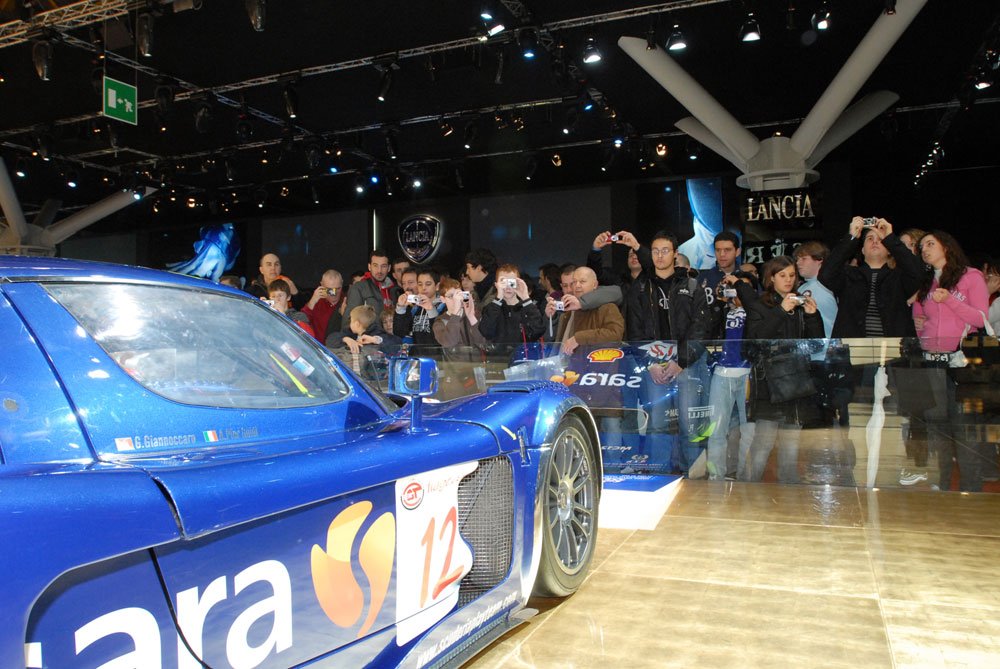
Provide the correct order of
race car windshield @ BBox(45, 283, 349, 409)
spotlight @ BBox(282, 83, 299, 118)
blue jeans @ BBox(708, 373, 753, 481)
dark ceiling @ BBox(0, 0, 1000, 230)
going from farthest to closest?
spotlight @ BBox(282, 83, 299, 118)
dark ceiling @ BBox(0, 0, 1000, 230)
blue jeans @ BBox(708, 373, 753, 481)
race car windshield @ BBox(45, 283, 349, 409)

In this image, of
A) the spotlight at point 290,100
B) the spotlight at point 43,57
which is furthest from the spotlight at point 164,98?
the spotlight at point 43,57

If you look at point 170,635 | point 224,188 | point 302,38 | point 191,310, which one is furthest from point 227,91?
point 170,635

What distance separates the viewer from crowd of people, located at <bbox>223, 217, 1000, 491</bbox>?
5.22m

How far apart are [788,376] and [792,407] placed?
21cm

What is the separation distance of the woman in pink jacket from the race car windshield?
4227mm

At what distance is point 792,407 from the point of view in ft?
17.5

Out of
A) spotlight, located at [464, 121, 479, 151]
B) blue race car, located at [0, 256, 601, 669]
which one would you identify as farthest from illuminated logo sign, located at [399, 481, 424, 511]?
spotlight, located at [464, 121, 479, 151]

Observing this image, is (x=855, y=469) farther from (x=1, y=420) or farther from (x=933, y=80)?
(x=933, y=80)

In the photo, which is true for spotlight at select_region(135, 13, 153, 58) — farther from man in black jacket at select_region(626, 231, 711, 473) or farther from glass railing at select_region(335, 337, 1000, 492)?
man in black jacket at select_region(626, 231, 711, 473)

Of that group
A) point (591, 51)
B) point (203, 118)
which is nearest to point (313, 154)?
point (203, 118)

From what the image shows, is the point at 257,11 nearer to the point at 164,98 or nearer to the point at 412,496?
the point at 164,98

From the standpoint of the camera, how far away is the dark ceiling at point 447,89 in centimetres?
963

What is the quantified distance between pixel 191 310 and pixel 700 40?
977cm

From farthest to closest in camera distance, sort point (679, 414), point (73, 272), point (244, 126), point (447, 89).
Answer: point (244, 126)
point (447, 89)
point (679, 414)
point (73, 272)
